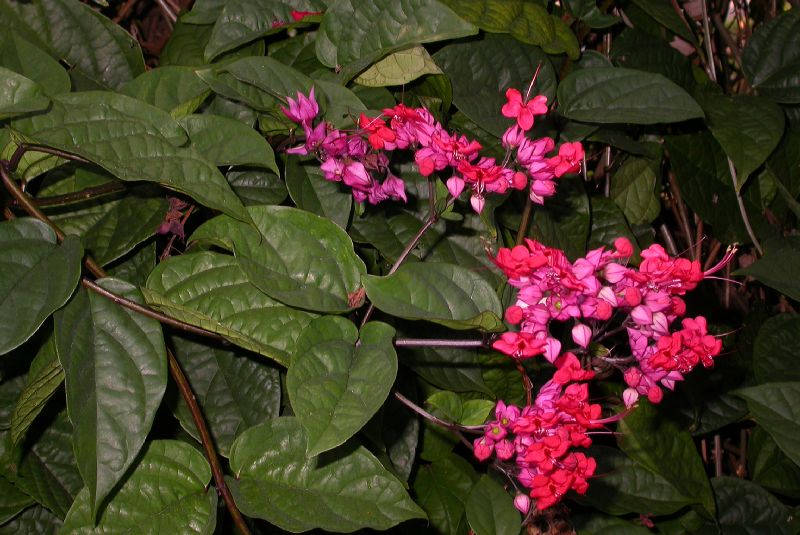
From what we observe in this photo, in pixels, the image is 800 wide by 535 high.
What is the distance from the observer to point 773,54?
1.53 m

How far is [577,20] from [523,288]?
2.47 feet

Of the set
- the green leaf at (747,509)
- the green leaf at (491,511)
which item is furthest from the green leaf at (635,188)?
the green leaf at (491,511)

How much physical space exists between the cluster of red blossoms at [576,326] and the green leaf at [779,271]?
468 millimetres

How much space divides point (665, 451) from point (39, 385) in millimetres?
935

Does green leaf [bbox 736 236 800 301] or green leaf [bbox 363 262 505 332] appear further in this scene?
green leaf [bbox 736 236 800 301]

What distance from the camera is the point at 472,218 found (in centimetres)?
110

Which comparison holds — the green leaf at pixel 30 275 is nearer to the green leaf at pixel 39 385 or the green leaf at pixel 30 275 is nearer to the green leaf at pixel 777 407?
the green leaf at pixel 39 385

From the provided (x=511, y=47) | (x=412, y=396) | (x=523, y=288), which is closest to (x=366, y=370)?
(x=523, y=288)

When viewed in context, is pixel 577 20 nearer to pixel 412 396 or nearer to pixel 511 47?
pixel 511 47

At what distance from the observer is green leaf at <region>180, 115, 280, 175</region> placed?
2.97ft

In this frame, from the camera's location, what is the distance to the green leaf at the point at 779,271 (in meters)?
1.28

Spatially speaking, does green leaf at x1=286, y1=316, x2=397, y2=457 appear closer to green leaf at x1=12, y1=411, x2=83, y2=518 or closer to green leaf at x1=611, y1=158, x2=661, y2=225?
green leaf at x1=12, y1=411, x2=83, y2=518

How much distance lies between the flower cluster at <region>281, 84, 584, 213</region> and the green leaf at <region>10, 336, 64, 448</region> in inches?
13.9

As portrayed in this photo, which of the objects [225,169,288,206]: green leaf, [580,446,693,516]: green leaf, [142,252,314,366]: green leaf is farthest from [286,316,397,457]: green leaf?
[580,446,693,516]: green leaf
